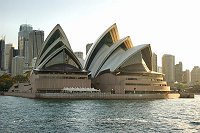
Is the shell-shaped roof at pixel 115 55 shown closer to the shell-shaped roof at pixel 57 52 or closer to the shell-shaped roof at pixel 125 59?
the shell-shaped roof at pixel 125 59

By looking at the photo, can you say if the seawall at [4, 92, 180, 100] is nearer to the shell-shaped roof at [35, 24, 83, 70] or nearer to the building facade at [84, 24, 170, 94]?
the building facade at [84, 24, 170, 94]

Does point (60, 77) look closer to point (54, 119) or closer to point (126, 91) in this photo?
point (126, 91)

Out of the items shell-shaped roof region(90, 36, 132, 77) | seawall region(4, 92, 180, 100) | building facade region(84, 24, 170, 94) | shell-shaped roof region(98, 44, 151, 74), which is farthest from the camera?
shell-shaped roof region(90, 36, 132, 77)

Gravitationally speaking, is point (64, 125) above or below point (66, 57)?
below

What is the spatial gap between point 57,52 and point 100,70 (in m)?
14.5

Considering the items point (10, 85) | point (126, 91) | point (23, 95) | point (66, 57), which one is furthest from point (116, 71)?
point (10, 85)

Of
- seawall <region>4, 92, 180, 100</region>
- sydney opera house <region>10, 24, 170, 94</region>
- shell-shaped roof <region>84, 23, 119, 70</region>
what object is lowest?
seawall <region>4, 92, 180, 100</region>

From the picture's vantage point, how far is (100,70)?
105 m

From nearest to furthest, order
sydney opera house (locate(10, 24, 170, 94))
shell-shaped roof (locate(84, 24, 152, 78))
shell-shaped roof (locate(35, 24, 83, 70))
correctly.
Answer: sydney opera house (locate(10, 24, 170, 94)) → shell-shaped roof (locate(35, 24, 83, 70)) → shell-shaped roof (locate(84, 24, 152, 78))

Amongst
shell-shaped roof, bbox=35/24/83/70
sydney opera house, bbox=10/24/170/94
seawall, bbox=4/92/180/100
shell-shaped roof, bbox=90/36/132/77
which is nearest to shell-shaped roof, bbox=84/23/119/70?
sydney opera house, bbox=10/24/170/94

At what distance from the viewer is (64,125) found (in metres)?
33.7

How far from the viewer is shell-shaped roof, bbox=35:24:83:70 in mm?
99188

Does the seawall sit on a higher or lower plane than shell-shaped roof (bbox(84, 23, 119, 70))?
lower

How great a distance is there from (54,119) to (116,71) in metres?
62.4
